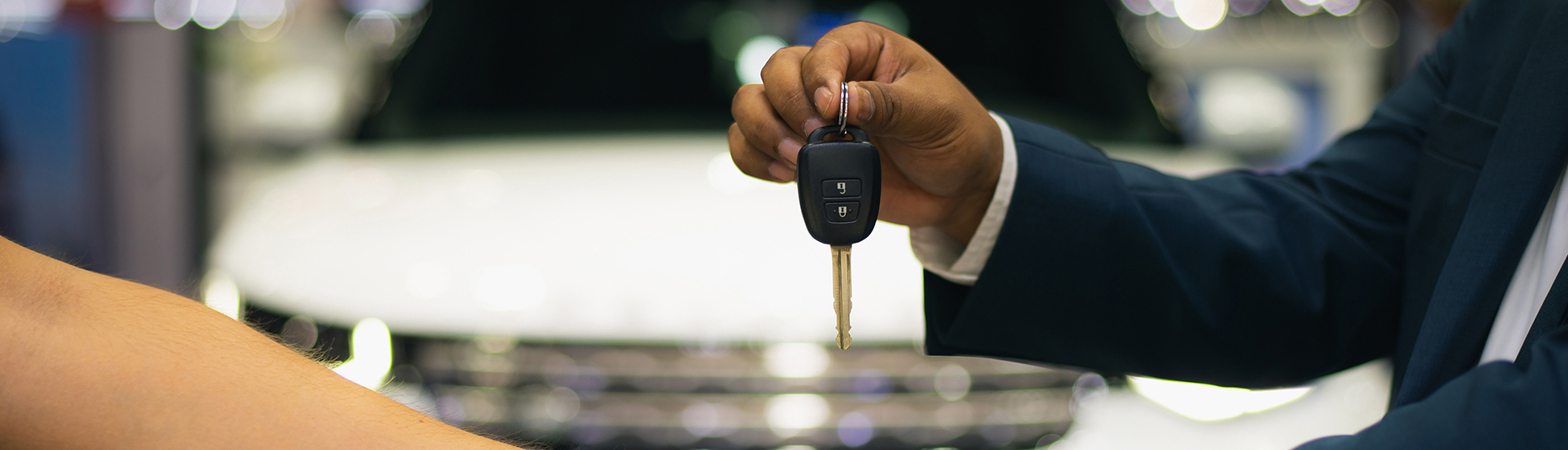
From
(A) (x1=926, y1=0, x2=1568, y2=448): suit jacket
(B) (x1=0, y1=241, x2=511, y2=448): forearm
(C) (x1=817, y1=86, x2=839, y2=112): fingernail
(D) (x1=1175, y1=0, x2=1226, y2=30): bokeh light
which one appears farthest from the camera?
(D) (x1=1175, y1=0, x2=1226, y2=30): bokeh light

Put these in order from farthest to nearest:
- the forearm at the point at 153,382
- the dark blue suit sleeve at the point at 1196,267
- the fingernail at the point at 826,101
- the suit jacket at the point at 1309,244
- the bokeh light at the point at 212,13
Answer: the bokeh light at the point at 212,13 < the dark blue suit sleeve at the point at 1196,267 < the suit jacket at the point at 1309,244 < the fingernail at the point at 826,101 < the forearm at the point at 153,382

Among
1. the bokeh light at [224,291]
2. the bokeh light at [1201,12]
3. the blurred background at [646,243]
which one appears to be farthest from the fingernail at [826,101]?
the bokeh light at [1201,12]

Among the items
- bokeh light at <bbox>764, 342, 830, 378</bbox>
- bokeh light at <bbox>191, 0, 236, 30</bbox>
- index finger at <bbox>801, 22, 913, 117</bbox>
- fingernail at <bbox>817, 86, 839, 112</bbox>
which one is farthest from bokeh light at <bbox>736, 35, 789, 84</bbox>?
bokeh light at <bbox>191, 0, 236, 30</bbox>

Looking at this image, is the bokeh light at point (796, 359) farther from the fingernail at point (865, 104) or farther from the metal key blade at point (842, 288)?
the fingernail at point (865, 104)

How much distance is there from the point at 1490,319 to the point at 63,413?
1.07 metres

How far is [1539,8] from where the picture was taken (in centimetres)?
88

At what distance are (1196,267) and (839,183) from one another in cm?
47

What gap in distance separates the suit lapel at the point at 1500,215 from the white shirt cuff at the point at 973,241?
0.38 meters

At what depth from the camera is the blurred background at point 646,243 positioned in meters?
1.37

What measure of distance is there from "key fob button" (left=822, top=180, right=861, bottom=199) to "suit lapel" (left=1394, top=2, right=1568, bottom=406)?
53cm

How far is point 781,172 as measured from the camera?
85cm

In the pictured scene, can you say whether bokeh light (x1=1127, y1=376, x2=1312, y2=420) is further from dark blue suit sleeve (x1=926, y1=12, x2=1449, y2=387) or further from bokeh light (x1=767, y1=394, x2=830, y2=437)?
bokeh light (x1=767, y1=394, x2=830, y2=437)

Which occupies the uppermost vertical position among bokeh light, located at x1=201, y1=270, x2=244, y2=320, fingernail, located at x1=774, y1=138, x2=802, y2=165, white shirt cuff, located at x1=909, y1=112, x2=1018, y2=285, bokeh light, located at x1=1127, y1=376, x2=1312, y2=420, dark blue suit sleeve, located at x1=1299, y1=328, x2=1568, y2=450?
fingernail, located at x1=774, y1=138, x2=802, y2=165

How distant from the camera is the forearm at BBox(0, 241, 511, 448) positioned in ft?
1.99
